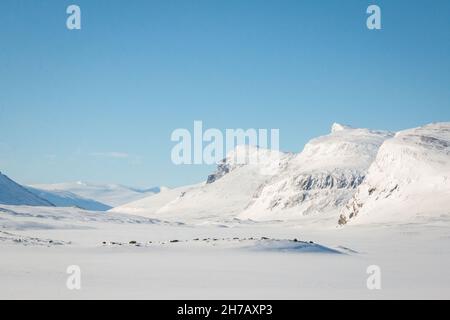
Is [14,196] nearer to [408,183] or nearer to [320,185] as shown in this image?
[320,185]

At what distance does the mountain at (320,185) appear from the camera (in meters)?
158

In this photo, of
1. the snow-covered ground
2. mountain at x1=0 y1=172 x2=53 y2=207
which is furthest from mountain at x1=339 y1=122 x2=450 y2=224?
mountain at x1=0 y1=172 x2=53 y2=207

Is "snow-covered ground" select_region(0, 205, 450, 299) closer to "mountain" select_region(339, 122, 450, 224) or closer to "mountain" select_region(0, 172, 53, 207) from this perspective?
"mountain" select_region(339, 122, 450, 224)

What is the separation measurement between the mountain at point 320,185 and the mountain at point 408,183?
158 feet

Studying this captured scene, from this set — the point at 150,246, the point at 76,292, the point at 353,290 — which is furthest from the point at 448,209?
the point at 76,292

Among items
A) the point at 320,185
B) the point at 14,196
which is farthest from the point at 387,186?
the point at 14,196

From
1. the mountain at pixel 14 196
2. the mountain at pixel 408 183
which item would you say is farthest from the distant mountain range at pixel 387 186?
the mountain at pixel 14 196

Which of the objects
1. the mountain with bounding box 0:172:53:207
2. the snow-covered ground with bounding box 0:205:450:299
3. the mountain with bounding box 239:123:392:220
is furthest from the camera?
the mountain with bounding box 0:172:53:207

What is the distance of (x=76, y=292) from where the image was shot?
1628 centimetres

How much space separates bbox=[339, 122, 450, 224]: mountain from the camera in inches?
2975

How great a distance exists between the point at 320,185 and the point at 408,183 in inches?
3173

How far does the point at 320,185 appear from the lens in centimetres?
16588

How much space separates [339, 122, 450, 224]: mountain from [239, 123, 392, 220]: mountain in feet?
158
